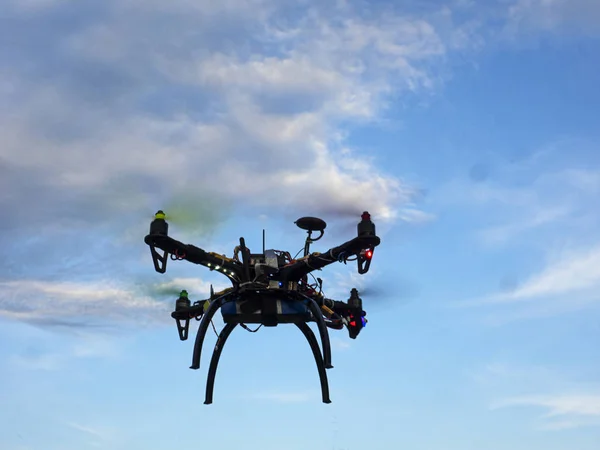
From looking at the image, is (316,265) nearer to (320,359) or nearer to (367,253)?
(367,253)

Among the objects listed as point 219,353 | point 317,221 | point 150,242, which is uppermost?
point 317,221

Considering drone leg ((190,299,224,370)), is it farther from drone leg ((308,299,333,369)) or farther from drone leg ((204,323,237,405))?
drone leg ((308,299,333,369))

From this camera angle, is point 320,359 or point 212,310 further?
point 320,359

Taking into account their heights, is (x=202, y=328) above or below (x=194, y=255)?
below

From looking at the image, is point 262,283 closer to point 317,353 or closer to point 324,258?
point 324,258

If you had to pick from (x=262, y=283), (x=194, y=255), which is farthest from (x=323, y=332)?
(x=194, y=255)

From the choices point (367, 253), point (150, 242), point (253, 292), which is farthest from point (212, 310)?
point (367, 253)

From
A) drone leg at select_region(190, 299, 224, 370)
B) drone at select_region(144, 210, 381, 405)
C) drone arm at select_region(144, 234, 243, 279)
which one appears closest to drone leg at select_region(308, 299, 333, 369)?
drone at select_region(144, 210, 381, 405)
